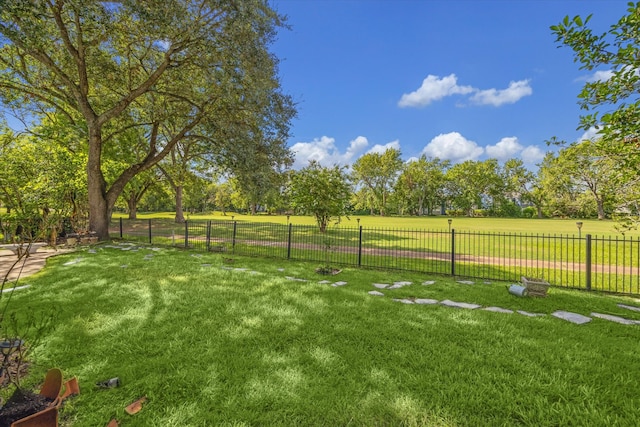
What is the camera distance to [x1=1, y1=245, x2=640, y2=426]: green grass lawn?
210 centimetres

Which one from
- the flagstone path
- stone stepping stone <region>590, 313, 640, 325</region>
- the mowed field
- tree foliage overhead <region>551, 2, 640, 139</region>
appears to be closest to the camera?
tree foliage overhead <region>551, 2, 640, 139</region>

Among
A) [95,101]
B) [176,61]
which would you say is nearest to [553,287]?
[176,61]

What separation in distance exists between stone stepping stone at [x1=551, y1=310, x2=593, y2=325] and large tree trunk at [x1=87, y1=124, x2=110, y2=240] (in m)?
14.2

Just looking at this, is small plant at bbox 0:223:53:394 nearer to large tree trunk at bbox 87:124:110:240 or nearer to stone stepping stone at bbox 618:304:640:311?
large tree trunk at bbox 87:124:110:240

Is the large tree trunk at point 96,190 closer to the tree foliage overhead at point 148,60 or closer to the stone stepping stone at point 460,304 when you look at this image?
the tree foliage overhead at point 148,60

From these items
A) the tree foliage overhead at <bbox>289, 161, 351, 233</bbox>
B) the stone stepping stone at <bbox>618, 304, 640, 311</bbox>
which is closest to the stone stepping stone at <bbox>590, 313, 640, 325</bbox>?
the stone stepping stone at <bbox>618, 304, 640, 311</bbox>

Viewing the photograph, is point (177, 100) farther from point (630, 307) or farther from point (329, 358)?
point (630, 307)

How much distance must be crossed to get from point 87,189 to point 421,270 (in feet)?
44.0

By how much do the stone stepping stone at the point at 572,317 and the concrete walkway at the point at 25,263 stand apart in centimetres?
927

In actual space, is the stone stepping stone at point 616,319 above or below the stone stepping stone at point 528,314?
below

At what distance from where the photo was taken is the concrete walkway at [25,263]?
6.29 metres

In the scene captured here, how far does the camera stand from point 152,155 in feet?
41.4

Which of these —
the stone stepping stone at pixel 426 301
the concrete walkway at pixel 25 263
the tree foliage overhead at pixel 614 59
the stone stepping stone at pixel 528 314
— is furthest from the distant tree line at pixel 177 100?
the stone stepping stone at pixel 426 301

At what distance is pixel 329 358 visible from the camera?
2818 millimetres
